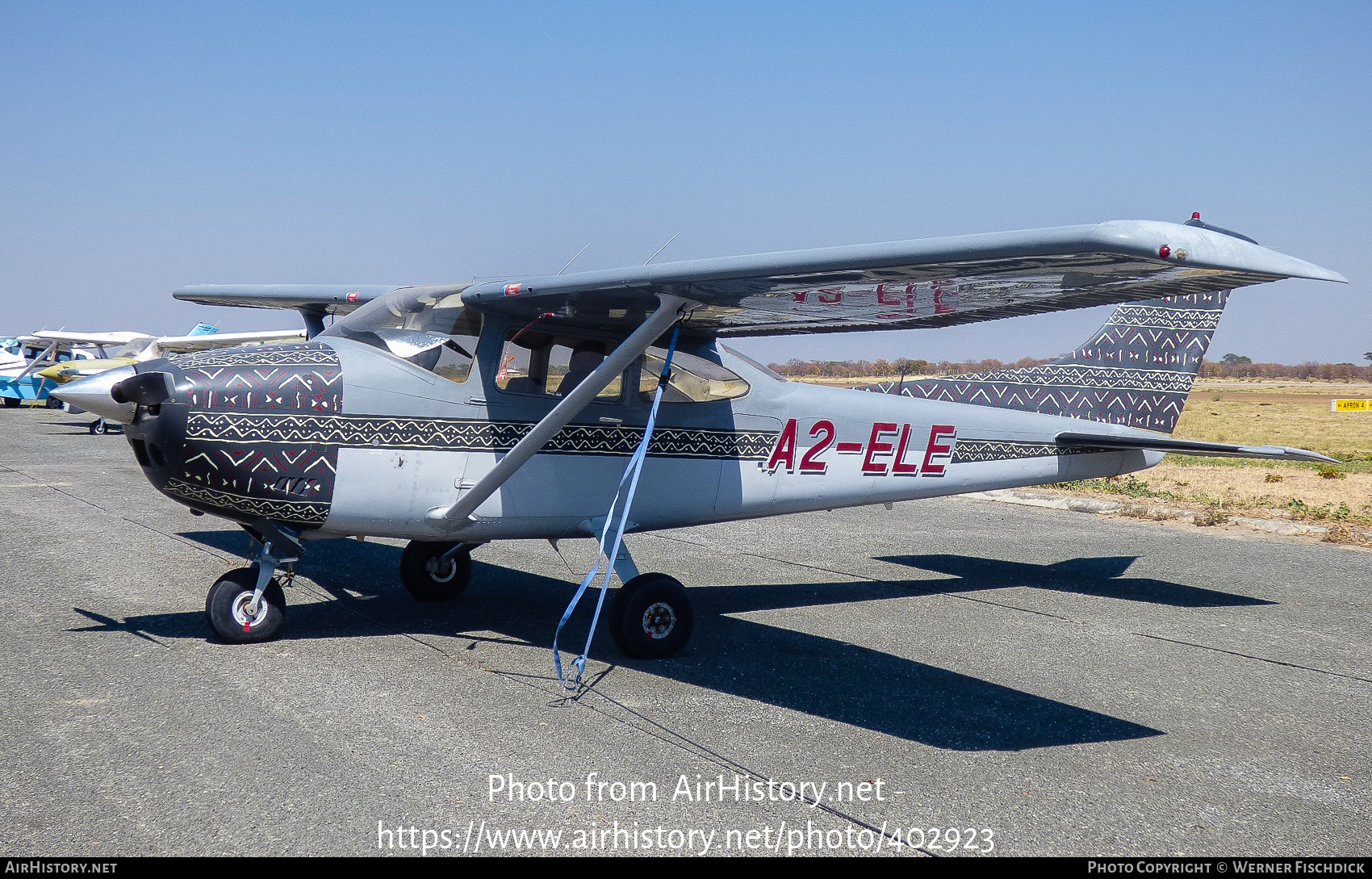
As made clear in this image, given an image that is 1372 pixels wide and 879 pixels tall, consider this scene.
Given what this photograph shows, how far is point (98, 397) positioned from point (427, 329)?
193cm

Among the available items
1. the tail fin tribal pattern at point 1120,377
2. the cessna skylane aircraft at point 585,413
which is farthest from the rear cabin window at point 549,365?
the tail fin tribal pattern at point 1120,377

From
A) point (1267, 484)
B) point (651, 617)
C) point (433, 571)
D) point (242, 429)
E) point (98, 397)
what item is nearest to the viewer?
point (98, 397)

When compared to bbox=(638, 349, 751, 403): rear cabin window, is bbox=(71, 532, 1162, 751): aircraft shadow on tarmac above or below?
below

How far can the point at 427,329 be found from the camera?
21.6ft

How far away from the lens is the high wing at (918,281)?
389 centimetres

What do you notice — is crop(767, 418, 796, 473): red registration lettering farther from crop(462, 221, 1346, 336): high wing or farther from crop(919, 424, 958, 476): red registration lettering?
crop(919, 424, 958, 476): red registration lettering

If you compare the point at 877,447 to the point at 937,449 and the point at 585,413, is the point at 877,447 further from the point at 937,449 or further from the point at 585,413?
the point at 585,413

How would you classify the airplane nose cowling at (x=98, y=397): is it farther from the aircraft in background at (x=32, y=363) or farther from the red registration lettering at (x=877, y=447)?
the aircraft in background at (x=32, y=363)

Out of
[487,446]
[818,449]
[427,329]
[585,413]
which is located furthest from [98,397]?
[818,449]

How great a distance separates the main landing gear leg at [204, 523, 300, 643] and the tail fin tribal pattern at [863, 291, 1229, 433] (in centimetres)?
556

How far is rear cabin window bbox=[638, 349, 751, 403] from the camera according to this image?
23.1 feet

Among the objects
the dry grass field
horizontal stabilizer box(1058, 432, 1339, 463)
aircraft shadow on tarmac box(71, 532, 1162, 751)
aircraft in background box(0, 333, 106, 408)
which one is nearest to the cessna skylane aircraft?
horizontal stabilizer box(1058, 432, 1339, 463)

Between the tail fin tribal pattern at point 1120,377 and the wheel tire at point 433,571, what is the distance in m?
4.24

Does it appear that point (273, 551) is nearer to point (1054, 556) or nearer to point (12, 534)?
point (12, 534)
